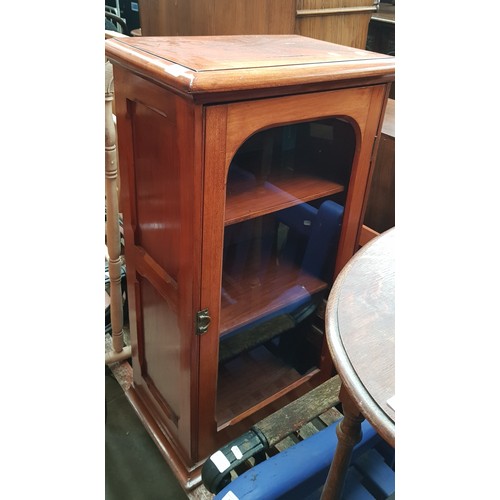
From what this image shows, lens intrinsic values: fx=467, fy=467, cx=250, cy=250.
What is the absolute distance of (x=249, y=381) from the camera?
1340mm

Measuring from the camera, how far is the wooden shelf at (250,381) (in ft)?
4.13

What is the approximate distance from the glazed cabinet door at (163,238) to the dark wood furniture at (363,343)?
32 centimetres

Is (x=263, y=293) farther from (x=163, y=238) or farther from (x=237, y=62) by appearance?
(x=237, y=62)

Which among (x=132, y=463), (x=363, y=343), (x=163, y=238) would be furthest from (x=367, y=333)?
(x=132, y=463)

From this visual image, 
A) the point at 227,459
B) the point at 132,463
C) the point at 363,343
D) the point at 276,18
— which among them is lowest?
the point at 132,463

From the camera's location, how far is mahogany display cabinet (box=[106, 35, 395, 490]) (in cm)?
83

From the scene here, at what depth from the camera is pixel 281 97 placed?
868mm

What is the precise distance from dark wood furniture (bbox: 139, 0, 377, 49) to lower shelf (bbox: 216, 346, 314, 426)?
35.3 inches

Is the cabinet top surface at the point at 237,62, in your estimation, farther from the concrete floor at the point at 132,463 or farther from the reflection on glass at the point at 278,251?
the concrete floor at the point at 132,463

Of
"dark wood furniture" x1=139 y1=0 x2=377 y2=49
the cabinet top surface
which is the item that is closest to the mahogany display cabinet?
the cabinet top surface

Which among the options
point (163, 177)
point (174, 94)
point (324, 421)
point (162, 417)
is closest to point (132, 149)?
point (163, 177)

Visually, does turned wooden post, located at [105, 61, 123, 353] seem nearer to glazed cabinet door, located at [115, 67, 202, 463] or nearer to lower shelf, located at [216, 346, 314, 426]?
glazed cabinet door, located at [115, 67, 202, 463]

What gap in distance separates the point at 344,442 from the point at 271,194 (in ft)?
1.85
